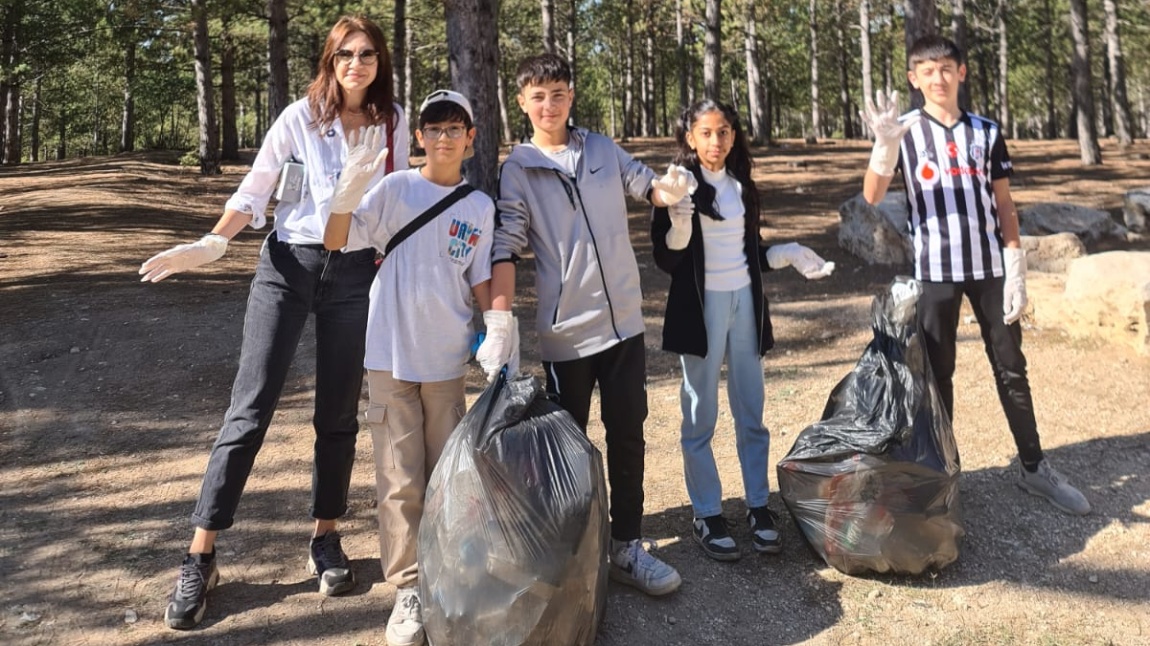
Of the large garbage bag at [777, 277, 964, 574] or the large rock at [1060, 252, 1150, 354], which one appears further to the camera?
the large rock at [1060, 252, 1150, 354]

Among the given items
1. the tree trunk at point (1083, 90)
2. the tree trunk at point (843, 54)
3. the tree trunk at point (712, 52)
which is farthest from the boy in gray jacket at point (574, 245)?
the tree trunk at point (843, 54)

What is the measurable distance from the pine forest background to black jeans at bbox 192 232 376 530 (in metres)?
4.92

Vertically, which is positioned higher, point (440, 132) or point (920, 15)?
point (920, 15)

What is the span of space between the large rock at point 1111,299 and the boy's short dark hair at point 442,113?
4.73m

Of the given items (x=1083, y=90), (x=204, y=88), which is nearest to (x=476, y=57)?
(x=204, y=88)

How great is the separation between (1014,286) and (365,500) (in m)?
2.85

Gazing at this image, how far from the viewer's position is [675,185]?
2730 mm

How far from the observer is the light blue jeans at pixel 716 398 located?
3.11 metres

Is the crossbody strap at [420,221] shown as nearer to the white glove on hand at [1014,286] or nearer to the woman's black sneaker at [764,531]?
the woman's black sneaker at [764,531]

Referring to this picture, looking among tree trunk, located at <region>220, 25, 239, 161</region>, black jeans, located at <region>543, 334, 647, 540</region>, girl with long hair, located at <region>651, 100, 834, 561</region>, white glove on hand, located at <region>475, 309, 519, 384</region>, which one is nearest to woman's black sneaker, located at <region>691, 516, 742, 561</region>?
girl with long hair, located at <region>651, 100, 834, 561</region>

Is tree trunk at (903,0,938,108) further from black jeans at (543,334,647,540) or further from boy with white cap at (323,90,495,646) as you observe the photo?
boy with white cap at (323,90,495,646)

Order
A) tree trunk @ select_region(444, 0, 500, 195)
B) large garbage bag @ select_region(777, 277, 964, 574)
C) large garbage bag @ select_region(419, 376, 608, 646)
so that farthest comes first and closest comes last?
tree trunk @ select_region(444, 0, 500, 195), large garbage bag @ select_region(777, 277, 964, 574), large garbage bag @ select_region(419, 376, 608, 646)

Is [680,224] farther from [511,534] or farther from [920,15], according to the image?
[920,15]

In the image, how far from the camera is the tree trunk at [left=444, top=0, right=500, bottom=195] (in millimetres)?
7348
